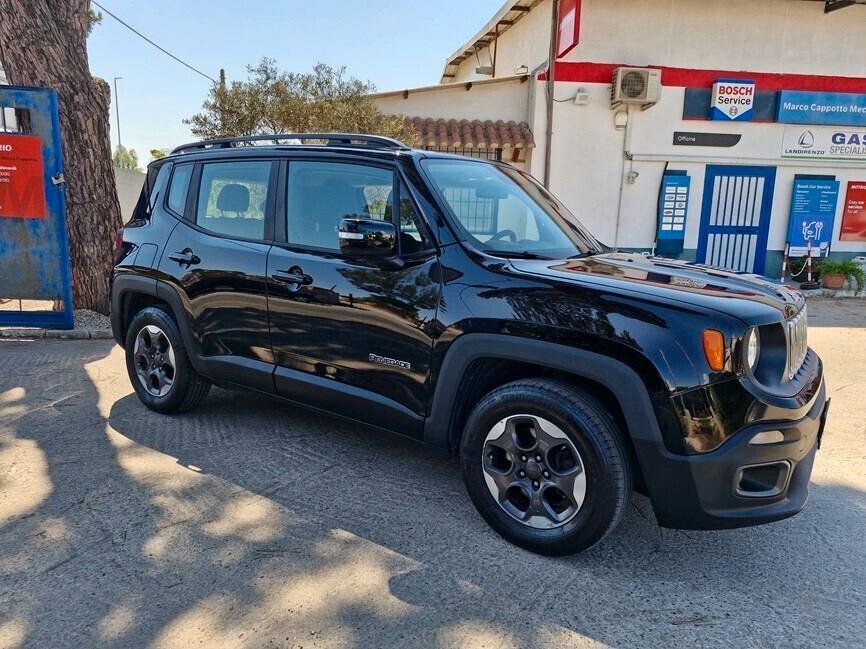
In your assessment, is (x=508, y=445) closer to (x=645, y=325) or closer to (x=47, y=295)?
(x=645, y=325)

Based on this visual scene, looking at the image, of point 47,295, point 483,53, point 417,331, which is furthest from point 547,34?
point 417,331

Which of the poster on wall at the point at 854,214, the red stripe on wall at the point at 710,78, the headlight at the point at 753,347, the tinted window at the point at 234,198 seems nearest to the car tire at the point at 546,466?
the headlight at the point at 753,347

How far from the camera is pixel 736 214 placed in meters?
12.0

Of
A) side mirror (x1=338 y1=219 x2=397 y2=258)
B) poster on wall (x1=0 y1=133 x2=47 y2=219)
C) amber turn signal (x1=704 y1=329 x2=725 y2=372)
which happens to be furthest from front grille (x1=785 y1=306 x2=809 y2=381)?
poster on wall (x1=0 y1=133 x2=47 y2=219)

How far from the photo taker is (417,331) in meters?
3.04

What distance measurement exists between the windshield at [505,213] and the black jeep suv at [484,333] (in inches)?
0.6

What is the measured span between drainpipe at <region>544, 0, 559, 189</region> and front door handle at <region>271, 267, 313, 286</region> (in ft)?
29.2

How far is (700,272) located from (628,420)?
3.68 ft

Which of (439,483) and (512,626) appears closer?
(512,626)

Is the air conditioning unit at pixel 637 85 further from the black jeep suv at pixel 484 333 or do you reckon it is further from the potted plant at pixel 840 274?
the black jeep suv at pixel 484 333

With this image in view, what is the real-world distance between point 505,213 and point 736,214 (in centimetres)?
1020

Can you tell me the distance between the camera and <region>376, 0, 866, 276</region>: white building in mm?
11312

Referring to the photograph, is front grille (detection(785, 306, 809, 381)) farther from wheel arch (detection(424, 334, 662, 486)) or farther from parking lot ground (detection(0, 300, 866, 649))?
parking lot ground (detection(0, 300, 866, 649))

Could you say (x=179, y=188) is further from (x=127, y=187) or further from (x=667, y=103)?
(x=127, y=187)
